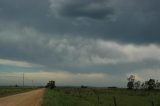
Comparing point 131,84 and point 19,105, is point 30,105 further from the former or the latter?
point 131,84

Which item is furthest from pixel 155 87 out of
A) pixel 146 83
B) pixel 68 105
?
pixel 68 105

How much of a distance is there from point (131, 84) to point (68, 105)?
507ft

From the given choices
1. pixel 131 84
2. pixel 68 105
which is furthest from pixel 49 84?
pixel 68 105

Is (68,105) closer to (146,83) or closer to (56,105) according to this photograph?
(56,105)

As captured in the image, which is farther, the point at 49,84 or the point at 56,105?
the point at 49,84

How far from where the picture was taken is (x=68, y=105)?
3606 cm

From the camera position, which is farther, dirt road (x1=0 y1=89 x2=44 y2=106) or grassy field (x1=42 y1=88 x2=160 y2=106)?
grassy field (x1=42 y1=88 x2=160 y2=106)

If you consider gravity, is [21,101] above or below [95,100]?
above

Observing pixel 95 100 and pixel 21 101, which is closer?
pixel 21 101

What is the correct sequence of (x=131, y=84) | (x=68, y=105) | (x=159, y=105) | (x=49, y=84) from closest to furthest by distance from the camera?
(x=159, y=105) → (x=68, y=105) → (x=49, y=84) → (x=131, y=84)

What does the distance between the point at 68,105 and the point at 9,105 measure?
582cm

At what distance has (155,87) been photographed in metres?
178

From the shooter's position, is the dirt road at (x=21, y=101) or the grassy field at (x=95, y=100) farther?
the grassy field at (x=95, y=100)

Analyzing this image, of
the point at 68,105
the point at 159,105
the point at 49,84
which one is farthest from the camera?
the point at 49,84
